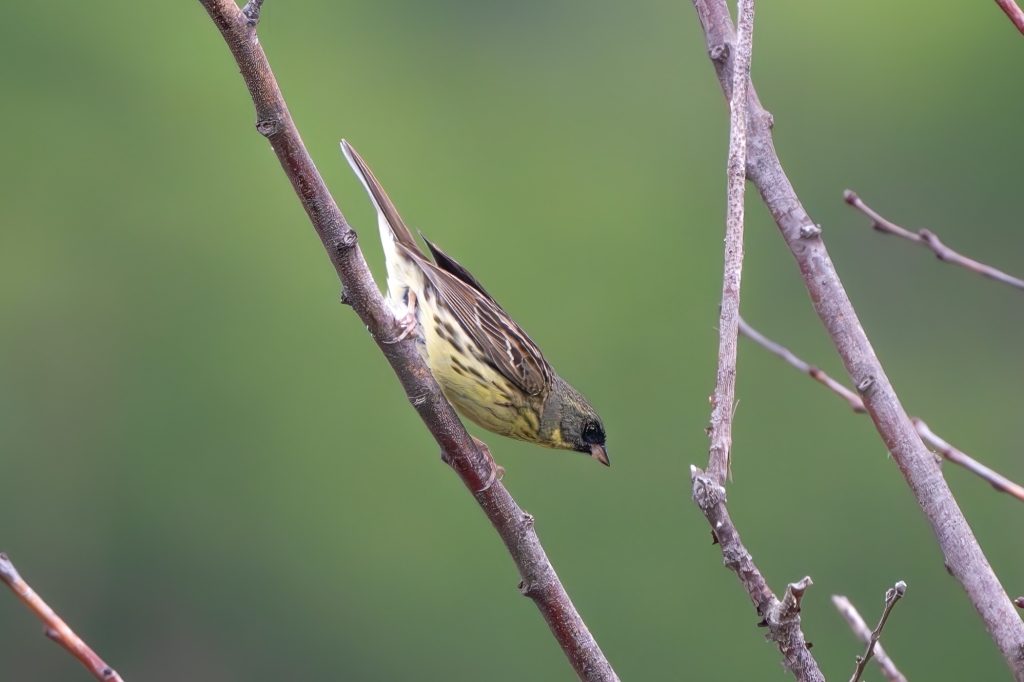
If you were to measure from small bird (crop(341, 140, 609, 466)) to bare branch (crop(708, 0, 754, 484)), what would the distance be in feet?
7.58

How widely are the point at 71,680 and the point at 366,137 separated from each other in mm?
8825

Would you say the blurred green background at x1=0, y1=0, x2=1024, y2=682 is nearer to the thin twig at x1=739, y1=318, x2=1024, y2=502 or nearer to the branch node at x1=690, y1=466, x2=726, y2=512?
the thin twig at x1=739, y1=318, x2=1024, y2=502

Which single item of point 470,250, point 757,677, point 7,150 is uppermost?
point 7,150

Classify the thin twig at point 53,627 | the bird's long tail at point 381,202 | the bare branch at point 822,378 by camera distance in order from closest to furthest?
the thin twig at point 53,627 → the bare branch at point 822,378 → the bird's long tail at point 381,202

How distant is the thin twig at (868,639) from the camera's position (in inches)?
95.3

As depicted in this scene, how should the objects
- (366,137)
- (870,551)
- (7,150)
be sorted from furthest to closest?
1. (7,150)
2. (366,137)
3. (870,551)

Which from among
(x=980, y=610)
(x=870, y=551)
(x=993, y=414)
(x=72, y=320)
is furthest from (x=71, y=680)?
(x=980, y=610)

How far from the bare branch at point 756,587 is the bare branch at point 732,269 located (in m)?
0.05

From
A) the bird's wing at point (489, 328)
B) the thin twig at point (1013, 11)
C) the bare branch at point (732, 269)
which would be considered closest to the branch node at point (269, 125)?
the bare branch at point (732, 269)

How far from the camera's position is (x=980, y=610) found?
2316mm

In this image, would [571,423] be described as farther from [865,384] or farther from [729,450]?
[729,450]

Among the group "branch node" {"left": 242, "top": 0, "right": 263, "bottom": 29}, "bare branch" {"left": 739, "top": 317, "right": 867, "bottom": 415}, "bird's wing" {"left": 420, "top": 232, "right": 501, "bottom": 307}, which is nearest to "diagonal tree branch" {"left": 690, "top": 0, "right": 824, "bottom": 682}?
"bare branch" {"left": 739, "top": 317, "right": 867, "bottom": 415}

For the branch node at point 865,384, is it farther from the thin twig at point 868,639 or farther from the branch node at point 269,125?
the branch node at point 269,125

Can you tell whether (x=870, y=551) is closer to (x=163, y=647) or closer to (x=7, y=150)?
(x=163, y=647)
